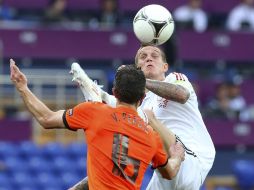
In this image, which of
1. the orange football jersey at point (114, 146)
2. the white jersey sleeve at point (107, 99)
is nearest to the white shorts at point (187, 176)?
the white jersey sleeve at point (107, 99)

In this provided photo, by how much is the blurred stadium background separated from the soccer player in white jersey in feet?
19.9

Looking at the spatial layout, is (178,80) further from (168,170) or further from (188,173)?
(168,170)

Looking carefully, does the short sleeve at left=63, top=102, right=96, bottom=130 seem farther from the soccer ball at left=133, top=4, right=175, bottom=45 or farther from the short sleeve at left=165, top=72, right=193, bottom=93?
the soccer ball at left=133, top=4, right=175, bottom=45

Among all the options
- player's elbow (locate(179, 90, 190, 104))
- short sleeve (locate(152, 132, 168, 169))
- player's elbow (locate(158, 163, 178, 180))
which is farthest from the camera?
player's elbow (locate(179, 90, 190, 104))

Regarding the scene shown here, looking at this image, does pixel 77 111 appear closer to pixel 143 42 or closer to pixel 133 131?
pixel 133 131

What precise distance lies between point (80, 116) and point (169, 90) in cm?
111

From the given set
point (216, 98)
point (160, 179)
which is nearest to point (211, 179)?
point (216, 98)

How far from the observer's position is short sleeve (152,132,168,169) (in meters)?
7.57

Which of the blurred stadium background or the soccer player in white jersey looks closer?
the soccer player in white jersey

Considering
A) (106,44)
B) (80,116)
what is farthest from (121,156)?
(106,44)

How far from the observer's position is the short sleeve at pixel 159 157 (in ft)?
24.8

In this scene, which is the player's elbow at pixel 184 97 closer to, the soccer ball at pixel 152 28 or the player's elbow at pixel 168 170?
the soccer ball at pixel 152 28

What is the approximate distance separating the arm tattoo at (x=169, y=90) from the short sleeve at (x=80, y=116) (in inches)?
30.8

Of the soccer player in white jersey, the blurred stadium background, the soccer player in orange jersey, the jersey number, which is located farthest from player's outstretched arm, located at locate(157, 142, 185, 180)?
the blurred stadium background
